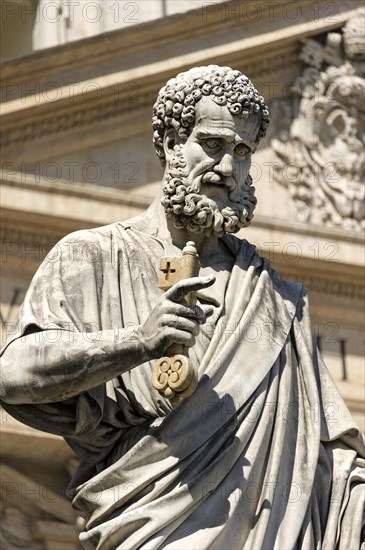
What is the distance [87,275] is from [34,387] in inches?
17.5

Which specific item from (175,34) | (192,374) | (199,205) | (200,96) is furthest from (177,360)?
(175,34)

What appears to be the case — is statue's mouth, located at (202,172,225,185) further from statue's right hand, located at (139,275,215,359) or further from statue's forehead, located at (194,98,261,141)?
statue's right hand, located at (139,275,215,359)

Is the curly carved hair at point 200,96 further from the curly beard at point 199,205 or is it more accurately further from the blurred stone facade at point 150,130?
the blurred stone facade at point 150,130

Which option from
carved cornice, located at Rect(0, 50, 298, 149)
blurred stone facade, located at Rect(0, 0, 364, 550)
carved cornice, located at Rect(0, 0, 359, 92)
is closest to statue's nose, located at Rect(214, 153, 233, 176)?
blurred stone facade, located at Rect(0, 0, 364, 550)

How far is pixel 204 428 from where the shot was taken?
734cm

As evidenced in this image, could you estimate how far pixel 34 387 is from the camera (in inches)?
285

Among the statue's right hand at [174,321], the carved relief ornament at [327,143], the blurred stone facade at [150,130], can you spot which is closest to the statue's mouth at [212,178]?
the statue's right hand at [174,321]

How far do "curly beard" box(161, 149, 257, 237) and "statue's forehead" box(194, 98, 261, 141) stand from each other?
105 mm

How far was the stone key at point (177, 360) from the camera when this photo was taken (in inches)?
280

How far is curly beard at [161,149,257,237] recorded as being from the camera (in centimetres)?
760

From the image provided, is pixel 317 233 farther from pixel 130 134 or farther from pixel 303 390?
pixel 303 390

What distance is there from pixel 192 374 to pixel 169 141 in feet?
2.86

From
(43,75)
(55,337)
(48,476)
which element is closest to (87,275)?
(55,337)

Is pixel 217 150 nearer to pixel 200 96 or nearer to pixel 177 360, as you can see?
pixel 200 96
